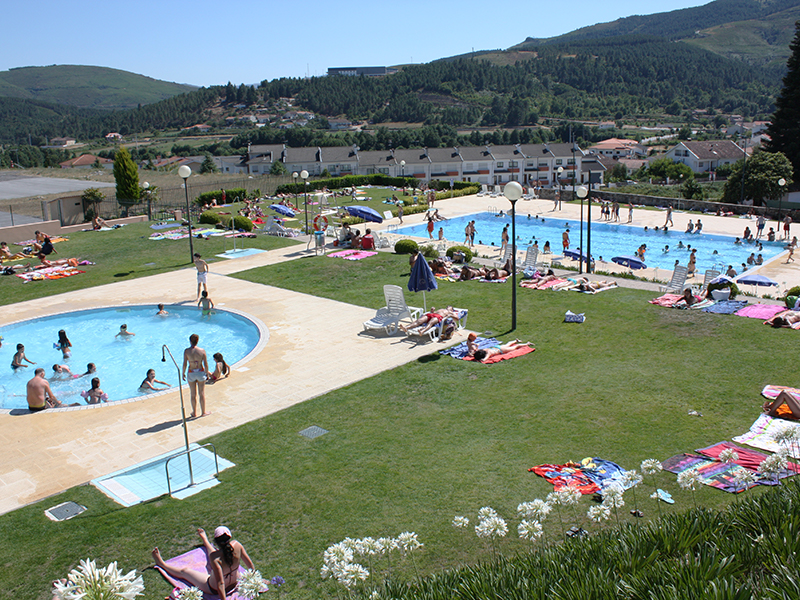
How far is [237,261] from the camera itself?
2642 centimetres

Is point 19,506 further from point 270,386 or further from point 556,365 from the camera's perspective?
point 556,365

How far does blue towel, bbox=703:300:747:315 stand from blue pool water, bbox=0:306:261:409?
12.5 meters

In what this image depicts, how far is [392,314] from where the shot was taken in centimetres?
1694

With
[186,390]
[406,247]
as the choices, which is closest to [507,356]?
[186,390]

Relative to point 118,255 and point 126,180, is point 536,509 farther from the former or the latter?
point 126,180

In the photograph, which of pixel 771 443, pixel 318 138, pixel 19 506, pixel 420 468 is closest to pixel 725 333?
pixel 771 443

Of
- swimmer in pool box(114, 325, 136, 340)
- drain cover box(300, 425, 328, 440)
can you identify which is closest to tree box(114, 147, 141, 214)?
swimmer in pool box(114, 325, 136, 340)

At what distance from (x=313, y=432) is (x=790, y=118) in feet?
180

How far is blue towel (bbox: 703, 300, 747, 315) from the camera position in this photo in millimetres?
16797

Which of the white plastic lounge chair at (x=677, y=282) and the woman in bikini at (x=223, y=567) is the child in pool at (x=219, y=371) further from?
the white plastic lounge chair at (x=677, y=282)

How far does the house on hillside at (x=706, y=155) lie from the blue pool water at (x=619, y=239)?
84.1 m

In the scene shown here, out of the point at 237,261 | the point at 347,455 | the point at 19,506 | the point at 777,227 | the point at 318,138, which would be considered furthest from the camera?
the point at 318,138

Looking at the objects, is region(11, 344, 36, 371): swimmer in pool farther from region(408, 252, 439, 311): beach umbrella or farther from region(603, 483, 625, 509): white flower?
region(603, 483, 625, 509): white flower

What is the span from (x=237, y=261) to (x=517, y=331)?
14431 millimetres
